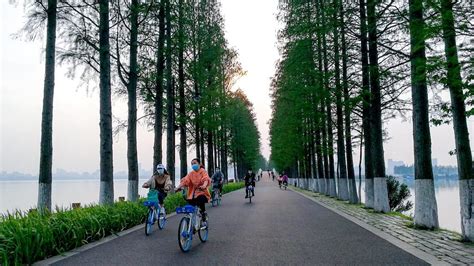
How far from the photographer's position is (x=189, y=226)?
361 inches

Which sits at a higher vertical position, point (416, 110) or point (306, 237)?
point (416, 110)

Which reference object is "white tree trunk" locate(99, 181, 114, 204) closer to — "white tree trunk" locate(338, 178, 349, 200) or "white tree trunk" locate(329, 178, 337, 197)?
"white tree trunk" locate(338, 178, 349, 200)

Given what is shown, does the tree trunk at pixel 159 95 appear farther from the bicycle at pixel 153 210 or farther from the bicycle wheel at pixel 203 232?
the bicycle wheel at pixel 203 232

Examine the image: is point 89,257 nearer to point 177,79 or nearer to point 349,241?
point 349,241

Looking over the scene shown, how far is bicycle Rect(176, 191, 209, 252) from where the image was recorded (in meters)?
8.79

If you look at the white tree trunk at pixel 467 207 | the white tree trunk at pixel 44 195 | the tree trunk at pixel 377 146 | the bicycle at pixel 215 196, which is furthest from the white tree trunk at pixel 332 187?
the white tree trunk at pixel 44 195

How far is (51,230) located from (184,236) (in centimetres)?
277

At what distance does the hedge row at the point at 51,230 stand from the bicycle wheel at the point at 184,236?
98.3 inches

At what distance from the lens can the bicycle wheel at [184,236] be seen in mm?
8703


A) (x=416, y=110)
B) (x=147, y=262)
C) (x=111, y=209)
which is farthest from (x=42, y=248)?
(x=416, y=110)

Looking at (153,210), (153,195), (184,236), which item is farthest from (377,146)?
(184,236)

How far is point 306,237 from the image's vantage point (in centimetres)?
1052

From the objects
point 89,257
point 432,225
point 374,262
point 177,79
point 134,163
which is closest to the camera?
point 374,262

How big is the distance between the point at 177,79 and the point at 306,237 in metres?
19.1
